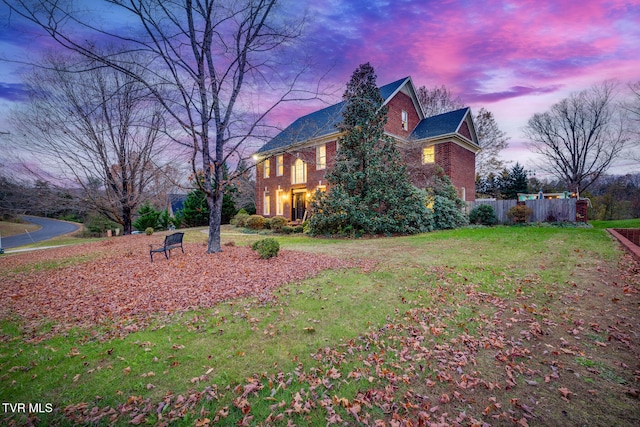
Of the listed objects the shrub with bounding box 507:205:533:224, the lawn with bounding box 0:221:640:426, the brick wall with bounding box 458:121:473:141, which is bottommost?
the lawn with bounding box 0:221:640:426

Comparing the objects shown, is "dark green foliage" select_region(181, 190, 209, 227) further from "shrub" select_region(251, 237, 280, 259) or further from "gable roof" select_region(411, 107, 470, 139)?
"gable roof" select_region(411, 107, 470, 139)

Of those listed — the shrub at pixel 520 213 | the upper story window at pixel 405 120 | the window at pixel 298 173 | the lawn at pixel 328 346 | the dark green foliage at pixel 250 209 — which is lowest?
the lawn at pixel 328 346

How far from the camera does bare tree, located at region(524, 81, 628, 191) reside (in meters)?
24.6

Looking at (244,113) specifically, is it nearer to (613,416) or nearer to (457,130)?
(613,416)

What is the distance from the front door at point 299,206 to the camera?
2147 centimetres

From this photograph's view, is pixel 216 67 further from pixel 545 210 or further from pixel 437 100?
pixel 437 100

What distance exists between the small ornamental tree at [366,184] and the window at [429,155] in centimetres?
674

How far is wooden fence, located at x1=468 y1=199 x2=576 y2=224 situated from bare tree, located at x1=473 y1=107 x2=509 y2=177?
1325cm

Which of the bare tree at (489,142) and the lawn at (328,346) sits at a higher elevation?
the bare tree at (489,142)

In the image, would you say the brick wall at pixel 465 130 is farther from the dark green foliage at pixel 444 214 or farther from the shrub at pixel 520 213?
the dark green foliage at pixel 444 214

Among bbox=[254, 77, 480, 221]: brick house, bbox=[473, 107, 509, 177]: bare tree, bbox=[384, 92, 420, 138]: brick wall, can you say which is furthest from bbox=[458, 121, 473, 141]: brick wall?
bbox=[473, 107, 509, 177]: bare tree

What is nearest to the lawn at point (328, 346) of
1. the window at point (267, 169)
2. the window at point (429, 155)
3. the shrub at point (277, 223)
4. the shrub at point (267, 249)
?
the shrub at point (267, 249)

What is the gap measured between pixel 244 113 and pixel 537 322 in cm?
939

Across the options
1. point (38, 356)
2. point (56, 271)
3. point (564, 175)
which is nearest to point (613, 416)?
point (38, 356)
